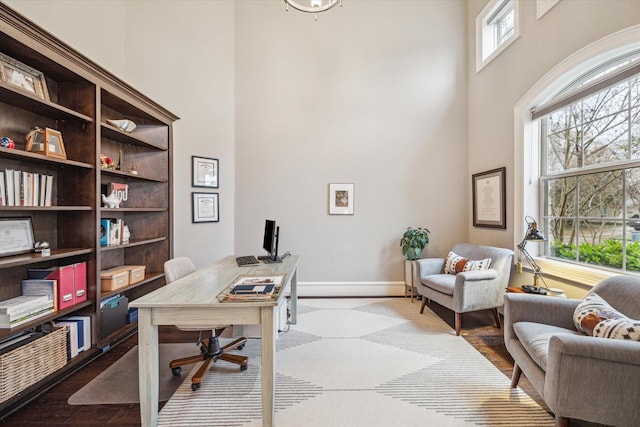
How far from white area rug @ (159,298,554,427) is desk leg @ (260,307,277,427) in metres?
0.17

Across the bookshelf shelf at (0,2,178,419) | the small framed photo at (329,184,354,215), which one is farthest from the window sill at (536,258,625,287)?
the bookshelf shelf at (0,2,178,419)

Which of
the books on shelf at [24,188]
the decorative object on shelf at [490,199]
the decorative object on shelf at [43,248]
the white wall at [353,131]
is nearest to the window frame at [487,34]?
the white wall at [353,131]

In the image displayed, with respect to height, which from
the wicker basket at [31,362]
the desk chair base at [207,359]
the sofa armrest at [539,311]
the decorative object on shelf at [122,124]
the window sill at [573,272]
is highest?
the decorative object on shelf at [122,124]

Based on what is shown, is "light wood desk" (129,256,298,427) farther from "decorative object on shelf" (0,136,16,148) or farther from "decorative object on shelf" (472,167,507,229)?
"decorative object on shelf" (472,167,507,229)

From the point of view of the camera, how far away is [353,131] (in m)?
4.10

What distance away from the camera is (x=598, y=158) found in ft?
8.09

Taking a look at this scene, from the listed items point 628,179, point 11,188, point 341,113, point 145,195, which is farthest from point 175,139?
point 628,179

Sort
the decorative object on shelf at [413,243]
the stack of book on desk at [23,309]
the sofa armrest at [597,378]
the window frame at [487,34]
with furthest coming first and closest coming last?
the decorative object on shelf at [413,243] → the window frame at [487,34] → the stack of book on desk at [23,309] → the sofa armrest at [597,378]

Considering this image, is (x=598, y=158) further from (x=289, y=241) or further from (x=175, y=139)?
(x=175, y=139)

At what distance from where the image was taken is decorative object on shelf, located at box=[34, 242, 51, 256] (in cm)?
201

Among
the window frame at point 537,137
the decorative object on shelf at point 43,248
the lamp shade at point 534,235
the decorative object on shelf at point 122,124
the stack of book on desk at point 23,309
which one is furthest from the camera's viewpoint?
the decorative object on shelf at point 122,124

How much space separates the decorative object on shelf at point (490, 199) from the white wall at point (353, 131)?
0.26 metres

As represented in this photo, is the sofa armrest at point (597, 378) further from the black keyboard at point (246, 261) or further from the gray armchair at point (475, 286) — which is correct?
the black keyboard at point (246, 261)

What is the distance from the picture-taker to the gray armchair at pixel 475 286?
111 inches
